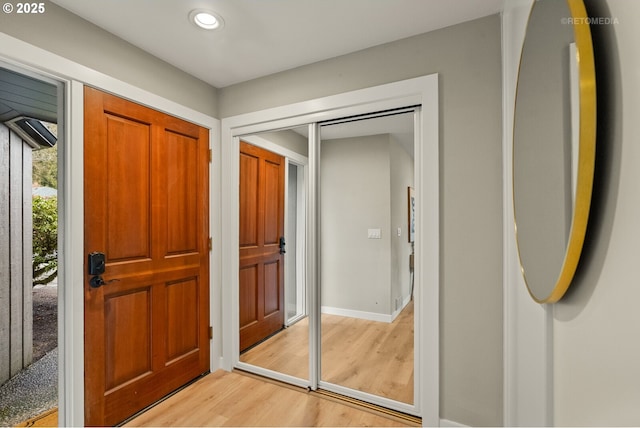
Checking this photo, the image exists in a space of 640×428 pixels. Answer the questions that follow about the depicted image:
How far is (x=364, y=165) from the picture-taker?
89.6 inches

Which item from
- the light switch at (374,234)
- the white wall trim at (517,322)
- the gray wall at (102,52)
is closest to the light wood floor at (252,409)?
the white wall trim at (517,322)

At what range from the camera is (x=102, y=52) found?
1.84 metres

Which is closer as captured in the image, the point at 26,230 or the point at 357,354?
the point at 357,354

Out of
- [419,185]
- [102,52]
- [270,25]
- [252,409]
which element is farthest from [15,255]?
[419,185]

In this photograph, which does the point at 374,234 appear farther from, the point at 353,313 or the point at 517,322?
the point at 517,322

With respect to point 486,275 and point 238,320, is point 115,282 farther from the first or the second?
point 486,275

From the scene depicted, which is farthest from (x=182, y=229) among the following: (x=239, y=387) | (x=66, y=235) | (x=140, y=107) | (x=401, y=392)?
(x=401, y=392)

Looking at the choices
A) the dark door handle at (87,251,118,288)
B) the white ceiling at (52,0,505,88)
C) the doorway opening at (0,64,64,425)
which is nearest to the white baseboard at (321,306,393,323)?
the dark door handle at (87,251,118,288)

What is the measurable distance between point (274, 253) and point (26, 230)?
2.24m

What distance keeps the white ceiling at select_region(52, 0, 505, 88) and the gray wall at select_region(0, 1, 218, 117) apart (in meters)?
0.05

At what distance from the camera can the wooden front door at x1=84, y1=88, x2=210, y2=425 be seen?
5.85 feet

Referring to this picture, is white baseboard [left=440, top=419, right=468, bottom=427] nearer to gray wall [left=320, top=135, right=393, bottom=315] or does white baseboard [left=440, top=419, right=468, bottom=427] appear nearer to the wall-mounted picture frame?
gray wall [left=320, top=135, right=393, bottom=315]

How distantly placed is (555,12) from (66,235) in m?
2.32

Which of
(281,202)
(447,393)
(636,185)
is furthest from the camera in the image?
(281,202)
